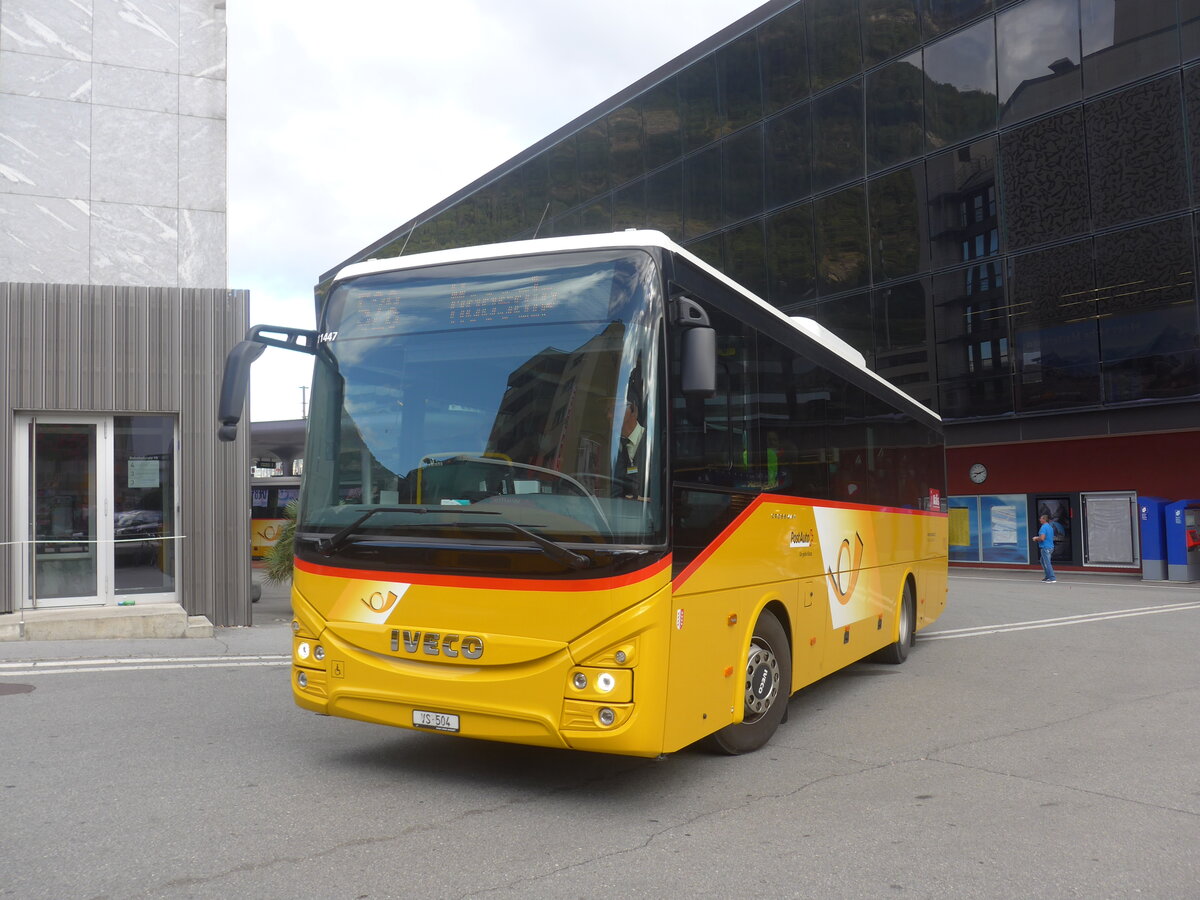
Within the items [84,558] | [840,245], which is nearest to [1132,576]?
[840,245]

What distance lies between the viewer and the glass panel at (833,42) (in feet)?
96.4

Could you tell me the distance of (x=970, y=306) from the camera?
26.8 metres

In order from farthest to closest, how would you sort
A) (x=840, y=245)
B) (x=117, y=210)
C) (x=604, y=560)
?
(x=840, y=245) → (x=117, y=210) → (x=604, y=560)

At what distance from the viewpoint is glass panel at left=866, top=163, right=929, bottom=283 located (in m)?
28.0

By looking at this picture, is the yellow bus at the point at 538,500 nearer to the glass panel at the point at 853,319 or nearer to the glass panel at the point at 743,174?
the glass panel at the point at 853,319

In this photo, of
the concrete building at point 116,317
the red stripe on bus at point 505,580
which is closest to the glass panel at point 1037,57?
the concrete building at point 116,317

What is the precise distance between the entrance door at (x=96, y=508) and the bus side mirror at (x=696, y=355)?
34.0 feet

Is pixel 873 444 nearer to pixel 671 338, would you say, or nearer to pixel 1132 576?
pixel 671 338

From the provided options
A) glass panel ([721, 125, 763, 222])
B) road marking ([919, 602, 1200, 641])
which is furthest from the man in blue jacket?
glass panel ([721, 125, 763, 222])

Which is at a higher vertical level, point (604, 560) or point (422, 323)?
point (422, 323)

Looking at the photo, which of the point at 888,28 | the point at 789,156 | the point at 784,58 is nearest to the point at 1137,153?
the point at 888,28

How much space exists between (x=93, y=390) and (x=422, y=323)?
9218mm

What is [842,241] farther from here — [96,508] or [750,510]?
[750,510]

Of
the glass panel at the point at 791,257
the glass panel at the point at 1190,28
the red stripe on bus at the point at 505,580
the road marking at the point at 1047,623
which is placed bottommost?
the road marking at the point at 1047,623
